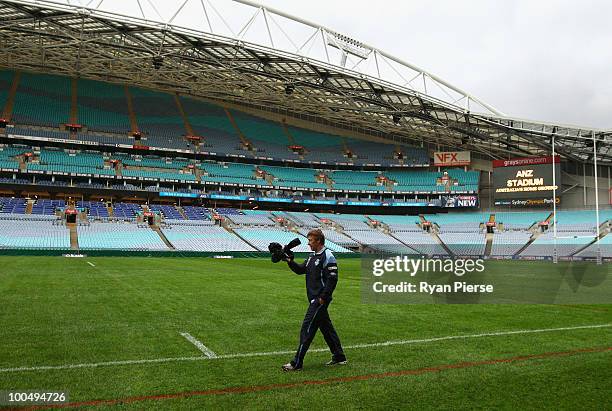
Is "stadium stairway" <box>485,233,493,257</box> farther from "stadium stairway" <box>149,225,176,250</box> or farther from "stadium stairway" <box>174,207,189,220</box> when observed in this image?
"stadium stairway" <box>174,207,189,220</box>

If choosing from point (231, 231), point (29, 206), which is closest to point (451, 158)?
point (231, 231)

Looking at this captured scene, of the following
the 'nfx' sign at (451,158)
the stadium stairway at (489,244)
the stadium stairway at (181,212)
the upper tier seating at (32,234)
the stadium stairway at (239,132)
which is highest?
the stadium stairway at (239,132)

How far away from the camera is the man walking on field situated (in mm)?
6734

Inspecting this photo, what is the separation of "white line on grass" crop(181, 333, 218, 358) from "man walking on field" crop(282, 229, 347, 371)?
4.67 feet

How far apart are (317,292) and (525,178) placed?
54.8 metres

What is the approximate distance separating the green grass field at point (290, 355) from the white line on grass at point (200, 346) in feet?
0.40

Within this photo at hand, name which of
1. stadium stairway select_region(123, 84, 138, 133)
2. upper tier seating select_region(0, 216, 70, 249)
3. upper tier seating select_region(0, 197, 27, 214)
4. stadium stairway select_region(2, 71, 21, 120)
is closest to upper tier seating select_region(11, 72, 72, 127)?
stadium stairway select_region(2, 71, 21, 120)

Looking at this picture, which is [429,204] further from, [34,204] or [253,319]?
[253,319]

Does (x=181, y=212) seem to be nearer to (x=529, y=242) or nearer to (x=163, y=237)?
(x=163, y=237)

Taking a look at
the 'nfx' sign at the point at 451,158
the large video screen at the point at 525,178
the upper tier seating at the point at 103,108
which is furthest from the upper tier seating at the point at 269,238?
the 'nfx' sign at the point at 451,158

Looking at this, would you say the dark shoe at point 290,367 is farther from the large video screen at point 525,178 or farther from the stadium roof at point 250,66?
the large video screen at point 525,178

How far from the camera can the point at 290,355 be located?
304 inches

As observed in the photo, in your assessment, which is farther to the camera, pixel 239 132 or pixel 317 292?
pixel 239 132

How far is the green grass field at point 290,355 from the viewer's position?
566cm
